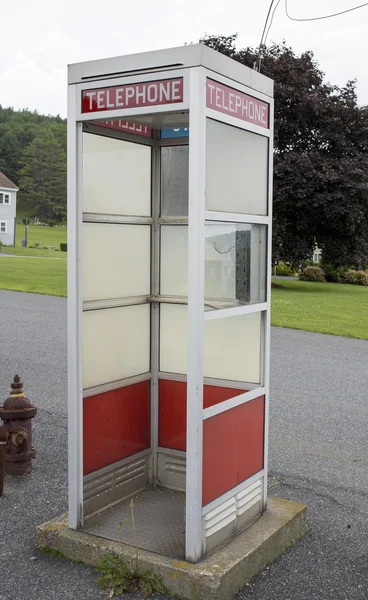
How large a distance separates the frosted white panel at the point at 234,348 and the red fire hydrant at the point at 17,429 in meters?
2.00

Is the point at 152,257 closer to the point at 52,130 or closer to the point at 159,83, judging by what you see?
the point at 159,83

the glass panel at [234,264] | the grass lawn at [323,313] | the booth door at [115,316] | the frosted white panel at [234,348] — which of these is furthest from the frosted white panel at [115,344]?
the grass lawn at [323,313]

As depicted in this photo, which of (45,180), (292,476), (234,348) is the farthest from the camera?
(45,180)

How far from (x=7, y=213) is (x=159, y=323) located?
6413 centimetres

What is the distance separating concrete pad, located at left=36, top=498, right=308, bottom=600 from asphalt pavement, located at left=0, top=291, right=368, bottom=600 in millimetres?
74

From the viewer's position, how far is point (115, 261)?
4371 millimetres

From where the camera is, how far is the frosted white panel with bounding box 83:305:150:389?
13.7 ft

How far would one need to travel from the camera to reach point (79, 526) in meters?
4.07

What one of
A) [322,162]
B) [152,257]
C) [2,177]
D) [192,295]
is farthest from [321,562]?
[2,177]

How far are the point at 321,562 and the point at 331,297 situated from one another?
1975 cm

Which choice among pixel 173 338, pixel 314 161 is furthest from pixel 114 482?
pixel 314 161

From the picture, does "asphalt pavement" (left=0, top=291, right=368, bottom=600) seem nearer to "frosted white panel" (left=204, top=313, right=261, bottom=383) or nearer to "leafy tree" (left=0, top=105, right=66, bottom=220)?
"frosted white panel" (left=204, top=313, right=261, bottom=383)

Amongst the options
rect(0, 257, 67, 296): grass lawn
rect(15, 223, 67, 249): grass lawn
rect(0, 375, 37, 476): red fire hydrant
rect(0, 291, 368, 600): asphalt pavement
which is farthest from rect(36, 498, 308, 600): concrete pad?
rect(15, 223, 67, 249): grass lawn

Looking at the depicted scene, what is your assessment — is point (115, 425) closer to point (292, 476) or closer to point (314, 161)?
point (292, 476)
